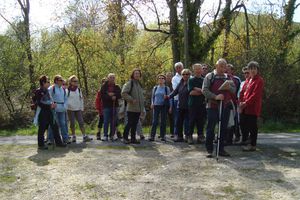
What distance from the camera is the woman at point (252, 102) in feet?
29.8

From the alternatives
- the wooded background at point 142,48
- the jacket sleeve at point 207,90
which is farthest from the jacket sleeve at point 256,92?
the wooded background at point 142,48

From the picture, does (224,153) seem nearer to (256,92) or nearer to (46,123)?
(256,92)

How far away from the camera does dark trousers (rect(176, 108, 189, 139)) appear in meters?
10.6

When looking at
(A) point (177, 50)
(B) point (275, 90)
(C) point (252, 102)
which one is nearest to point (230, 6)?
(A) point (177, 50)

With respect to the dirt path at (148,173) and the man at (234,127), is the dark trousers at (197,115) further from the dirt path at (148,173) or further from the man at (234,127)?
the man at (234,127)

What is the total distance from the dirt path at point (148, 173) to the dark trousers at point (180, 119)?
Result: 1.56 feet

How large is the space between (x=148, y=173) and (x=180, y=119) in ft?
10.3

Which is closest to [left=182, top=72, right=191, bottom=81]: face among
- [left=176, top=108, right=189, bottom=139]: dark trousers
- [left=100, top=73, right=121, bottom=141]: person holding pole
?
[left=176, top=108, right=189, bottom=139]: dark trousers

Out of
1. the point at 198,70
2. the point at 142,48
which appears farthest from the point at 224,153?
the point at 142,48

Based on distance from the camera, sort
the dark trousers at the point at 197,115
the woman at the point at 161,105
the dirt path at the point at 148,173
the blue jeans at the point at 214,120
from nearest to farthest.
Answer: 1. the dirt path at the point at 148,173
2. the blue jeans at the point at 214,120
3. the dark trousers at the point at 197,115
4. the woman at the point at 161,105

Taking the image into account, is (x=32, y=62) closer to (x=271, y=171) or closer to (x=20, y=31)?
(x=20, y=31)

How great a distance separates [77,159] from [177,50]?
1197cm

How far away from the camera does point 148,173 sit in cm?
769

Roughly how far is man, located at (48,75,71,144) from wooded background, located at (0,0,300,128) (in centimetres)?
706
